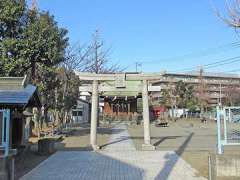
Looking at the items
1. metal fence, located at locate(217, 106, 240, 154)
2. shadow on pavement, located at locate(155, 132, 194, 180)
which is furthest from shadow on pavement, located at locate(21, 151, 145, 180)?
metal fence, located at locate(217, 106, 240, 154)

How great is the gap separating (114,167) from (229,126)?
12.7 feet

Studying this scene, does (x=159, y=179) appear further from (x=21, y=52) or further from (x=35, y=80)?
(x=35, y=80)

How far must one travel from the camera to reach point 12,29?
26.1 meters

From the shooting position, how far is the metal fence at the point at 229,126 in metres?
13.5

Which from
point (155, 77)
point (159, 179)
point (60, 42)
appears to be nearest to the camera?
point (159, 179)

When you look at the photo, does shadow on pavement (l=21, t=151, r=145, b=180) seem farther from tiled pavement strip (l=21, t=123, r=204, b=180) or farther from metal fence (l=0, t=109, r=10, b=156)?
metal fence (l=0, t=109, r=10, b=156)

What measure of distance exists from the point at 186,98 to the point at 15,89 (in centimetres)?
7102

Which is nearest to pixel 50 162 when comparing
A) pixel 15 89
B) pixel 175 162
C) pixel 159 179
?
pixel 15 89

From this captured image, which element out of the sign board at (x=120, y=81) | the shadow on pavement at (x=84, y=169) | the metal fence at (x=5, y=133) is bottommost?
the shadow on pavement at (x=84, y=169)

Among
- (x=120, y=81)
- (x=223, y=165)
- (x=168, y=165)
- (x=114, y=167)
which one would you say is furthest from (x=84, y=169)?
(x=120, y=81)

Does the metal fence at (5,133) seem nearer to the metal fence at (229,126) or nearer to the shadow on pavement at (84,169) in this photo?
the shadow on pavement at (84,169)

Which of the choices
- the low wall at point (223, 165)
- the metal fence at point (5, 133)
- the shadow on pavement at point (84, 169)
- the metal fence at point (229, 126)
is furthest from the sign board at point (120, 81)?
the metal fence at point (5, 133)

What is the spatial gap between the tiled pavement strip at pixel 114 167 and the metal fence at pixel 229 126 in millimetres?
1300

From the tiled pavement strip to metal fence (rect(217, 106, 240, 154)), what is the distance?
130 centimetres
